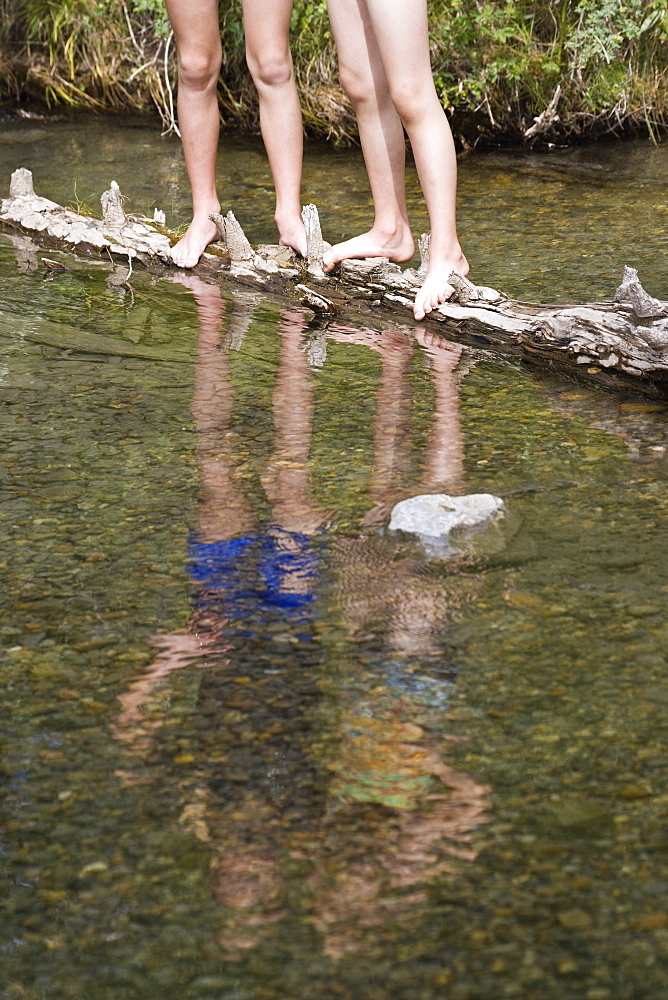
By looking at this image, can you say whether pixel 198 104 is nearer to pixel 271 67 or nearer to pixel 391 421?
pixel 271 67

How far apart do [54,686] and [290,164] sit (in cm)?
261

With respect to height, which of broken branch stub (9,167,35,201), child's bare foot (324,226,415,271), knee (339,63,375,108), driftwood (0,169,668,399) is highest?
knee (339,63,375,108)

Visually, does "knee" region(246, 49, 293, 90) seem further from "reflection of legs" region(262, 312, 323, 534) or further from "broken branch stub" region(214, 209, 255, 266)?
"reflection of legs" region(262, 312, 323, 534)

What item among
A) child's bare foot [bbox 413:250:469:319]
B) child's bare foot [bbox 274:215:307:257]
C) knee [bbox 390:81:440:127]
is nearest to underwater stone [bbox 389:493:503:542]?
child's bare foot [bbox 413:250:469:319]

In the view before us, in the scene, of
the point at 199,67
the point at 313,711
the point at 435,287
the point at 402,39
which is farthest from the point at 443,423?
the point at 199,67

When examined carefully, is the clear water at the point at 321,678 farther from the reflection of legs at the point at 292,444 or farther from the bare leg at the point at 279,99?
the bare leg at the point at 279,99

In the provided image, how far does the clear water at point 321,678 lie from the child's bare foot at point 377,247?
353 millimetres

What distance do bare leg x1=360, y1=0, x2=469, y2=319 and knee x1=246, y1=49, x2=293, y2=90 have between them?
43cm

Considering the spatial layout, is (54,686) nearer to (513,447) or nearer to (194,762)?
(194,762)

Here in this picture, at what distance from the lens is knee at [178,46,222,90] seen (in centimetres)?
398

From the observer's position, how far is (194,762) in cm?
179

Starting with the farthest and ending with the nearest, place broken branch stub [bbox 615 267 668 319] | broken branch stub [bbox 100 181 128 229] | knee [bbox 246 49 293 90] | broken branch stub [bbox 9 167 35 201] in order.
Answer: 1. broken branch stub [bbox 9 167 35 201]
2. broken branch stub [bbox 100 181 128 229]
3. knee [bbox 246 49 293 90]
4. broken branch stub [bbox 615 267 668 319]

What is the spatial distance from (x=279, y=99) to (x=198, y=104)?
1.05 feet

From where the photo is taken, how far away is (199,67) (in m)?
4.01
